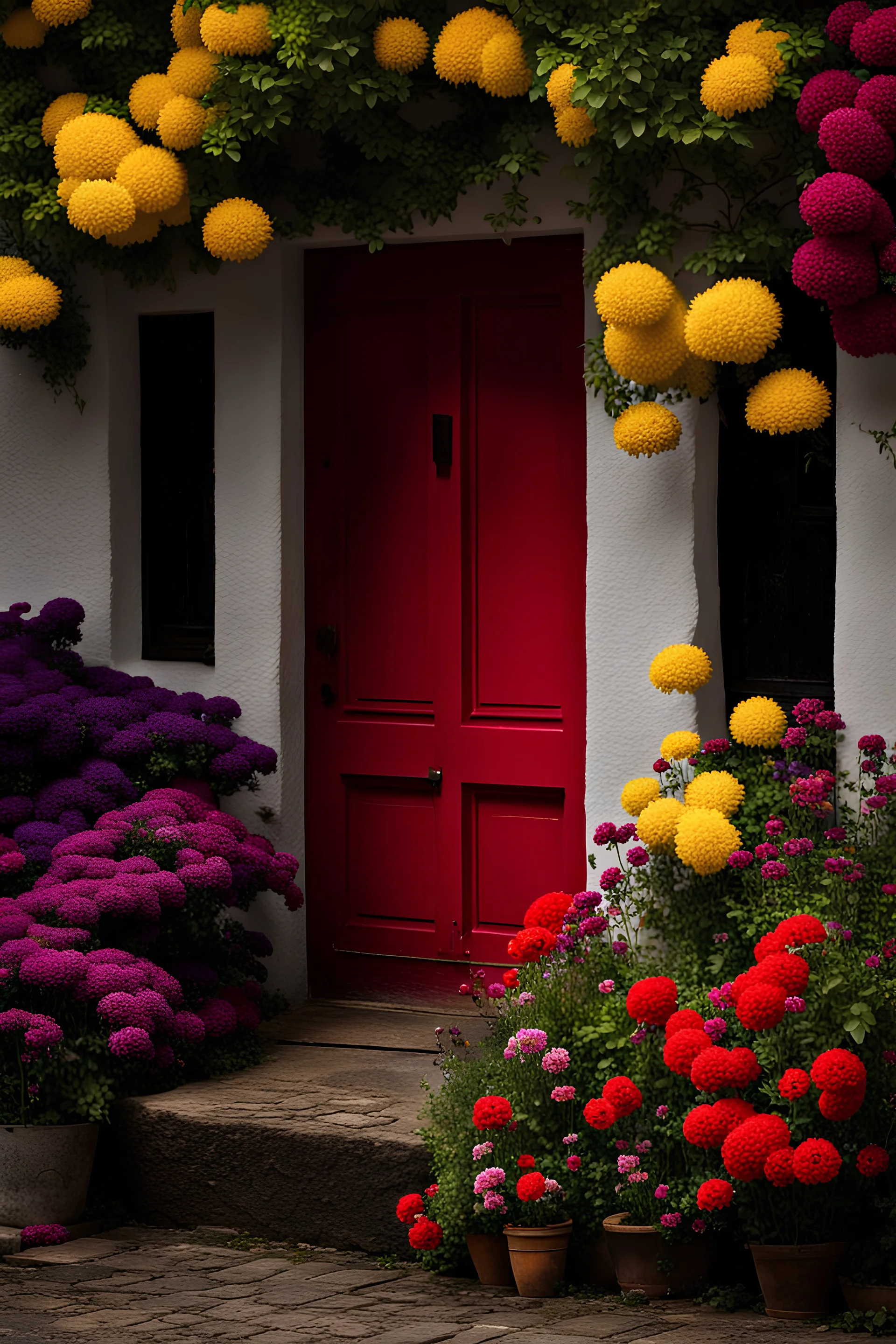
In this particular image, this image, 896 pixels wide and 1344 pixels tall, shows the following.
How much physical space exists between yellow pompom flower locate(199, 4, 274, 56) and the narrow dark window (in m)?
1.21

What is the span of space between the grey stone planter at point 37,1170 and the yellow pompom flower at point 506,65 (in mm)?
3547

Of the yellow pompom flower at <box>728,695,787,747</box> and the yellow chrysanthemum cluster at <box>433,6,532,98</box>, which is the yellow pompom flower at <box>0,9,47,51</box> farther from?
the yellow pompom flower at <box>728,695,787,747</box>

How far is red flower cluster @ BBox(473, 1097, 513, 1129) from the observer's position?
15.6 feet

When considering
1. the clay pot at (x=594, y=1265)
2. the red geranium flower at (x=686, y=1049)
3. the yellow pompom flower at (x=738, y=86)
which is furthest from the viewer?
the yellow pompom flower at (x=738, y=86)

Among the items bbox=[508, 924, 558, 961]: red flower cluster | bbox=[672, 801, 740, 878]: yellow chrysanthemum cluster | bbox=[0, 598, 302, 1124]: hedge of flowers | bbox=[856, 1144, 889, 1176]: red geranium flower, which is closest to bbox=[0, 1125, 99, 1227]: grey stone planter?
bbox=[0, 598, 302, 1124]: hedge of flowers

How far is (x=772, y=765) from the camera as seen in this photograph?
5.47 metres

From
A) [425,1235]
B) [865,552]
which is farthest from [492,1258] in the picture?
[865,552]

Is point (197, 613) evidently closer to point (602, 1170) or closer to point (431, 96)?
point (431, 96)

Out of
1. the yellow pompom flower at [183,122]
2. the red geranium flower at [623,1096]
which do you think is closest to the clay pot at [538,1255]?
the red geranium flower at [623,1096]

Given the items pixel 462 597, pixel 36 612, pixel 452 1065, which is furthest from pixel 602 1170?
pixel 36 612

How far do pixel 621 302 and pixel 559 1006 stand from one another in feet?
7.00

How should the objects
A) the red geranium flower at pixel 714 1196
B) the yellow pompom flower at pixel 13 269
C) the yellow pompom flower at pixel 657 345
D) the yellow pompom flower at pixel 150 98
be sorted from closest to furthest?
1. the red geranium flower at pixel 714 1196
2. the yellow pompom flower at pixel 657 345
3. the yellow pompom flower at pixel 150 98
4. the yellow pompom flower at pixel 13 269

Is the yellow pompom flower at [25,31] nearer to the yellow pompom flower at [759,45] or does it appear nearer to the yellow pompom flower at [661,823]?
the yellow pompom flower at [759,45]

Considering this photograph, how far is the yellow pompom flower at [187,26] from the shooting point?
6117 mm
